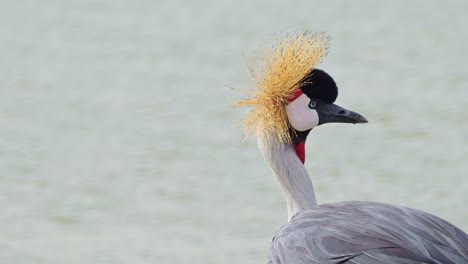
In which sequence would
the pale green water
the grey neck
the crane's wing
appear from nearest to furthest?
the crane's wing
the grey neck
the pale green water

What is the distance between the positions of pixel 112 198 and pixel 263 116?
5.10 feet

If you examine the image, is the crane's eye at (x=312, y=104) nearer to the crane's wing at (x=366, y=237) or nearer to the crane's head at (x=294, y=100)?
the crane's head at (x=294, y=100)

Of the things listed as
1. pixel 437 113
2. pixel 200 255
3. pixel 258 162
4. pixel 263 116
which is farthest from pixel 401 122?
→ pixel 263 116

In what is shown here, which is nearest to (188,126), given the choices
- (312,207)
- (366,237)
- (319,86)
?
(319,86)

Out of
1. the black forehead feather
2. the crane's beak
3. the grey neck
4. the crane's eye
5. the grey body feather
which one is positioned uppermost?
the black forehead feather

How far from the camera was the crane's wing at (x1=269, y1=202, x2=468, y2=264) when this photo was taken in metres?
2.96

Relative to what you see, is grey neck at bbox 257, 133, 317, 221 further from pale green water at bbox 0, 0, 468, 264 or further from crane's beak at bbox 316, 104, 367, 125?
pale green water at bbox 0, 0, 468, 264

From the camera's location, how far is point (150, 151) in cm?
537

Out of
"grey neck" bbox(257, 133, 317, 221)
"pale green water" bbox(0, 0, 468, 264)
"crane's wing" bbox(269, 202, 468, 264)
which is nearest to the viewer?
"crane's wing" bbox(269, 202, 468, 264)

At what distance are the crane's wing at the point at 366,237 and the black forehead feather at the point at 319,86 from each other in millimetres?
362

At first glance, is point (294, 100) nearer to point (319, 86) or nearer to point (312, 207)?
point (319, 86)

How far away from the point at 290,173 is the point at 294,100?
192 millimetres

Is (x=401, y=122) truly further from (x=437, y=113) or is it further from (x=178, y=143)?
(x=178, y=143)

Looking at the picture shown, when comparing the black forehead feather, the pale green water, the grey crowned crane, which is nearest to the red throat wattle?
the grey crowned crane
